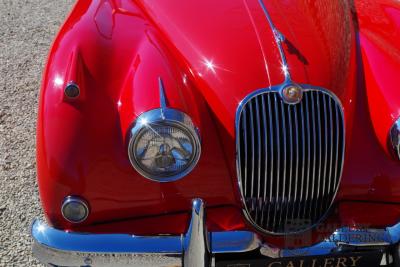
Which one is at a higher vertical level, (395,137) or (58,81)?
(395,137)

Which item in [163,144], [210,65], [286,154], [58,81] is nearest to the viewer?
[163,144]

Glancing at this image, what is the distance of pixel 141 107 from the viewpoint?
6.81ft

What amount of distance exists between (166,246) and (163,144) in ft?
1.33

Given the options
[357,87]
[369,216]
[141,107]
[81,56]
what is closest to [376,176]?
[369,216]

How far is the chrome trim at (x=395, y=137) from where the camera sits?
2186 mm

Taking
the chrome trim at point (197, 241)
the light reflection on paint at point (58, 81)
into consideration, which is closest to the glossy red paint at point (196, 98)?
the light reflection on paint at point (58, 81)

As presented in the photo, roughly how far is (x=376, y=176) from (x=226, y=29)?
930 mm

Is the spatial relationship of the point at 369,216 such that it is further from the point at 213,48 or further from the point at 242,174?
the point at 213,48

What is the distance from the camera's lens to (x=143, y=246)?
6.82ft

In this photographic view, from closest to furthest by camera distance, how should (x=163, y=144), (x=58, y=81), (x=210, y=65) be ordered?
(x=163, y=144)
(x=58, y=81)
(x=210, y=65)

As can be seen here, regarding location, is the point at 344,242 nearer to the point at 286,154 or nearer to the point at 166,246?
the point at 286,154

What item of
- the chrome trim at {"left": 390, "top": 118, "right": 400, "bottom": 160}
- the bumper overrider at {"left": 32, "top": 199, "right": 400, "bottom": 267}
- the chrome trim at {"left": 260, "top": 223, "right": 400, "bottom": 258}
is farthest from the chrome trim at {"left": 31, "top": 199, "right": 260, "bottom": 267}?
the chrome trim at {"left": 390, "top": 118, "right": 400, "bottom": 160}

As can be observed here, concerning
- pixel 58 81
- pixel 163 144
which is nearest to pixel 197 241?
pixel 163 144

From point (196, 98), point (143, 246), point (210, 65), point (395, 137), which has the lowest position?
point (143, 246)
